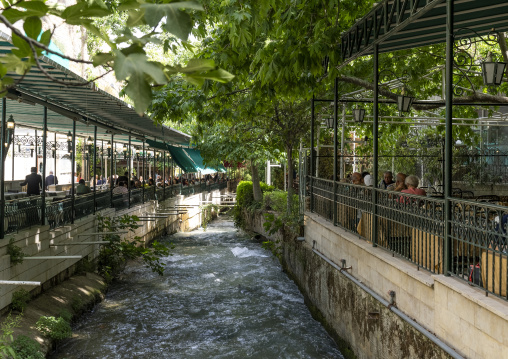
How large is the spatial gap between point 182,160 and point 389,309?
1875 centimetres

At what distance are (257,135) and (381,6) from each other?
540 inches

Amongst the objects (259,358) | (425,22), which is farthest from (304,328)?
(425,22)

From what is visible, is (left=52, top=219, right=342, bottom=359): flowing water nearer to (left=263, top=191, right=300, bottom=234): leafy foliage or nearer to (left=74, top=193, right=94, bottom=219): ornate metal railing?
(left=263, top=191, right=300, bottom=234): leafy foliage

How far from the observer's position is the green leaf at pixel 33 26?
195 cm

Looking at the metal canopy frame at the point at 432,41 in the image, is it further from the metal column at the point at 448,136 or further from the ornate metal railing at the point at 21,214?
the ornate metal railing at the point at 21,214

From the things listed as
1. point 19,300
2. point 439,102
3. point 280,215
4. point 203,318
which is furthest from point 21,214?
point 280,215

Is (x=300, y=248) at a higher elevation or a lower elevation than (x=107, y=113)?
lower

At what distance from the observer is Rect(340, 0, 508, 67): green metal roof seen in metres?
7.04

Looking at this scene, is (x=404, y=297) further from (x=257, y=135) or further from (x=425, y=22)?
(x=257, y=135)

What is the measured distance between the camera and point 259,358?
9.57m

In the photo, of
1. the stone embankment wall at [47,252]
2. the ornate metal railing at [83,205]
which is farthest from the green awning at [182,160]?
the ornate metal railing at [83,205]

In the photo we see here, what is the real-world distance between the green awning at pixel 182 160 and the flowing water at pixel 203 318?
6880 mm

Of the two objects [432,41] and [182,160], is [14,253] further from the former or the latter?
[182,160]

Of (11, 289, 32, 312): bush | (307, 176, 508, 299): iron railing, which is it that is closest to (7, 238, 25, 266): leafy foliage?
(11, 289, 32, 312): bush
